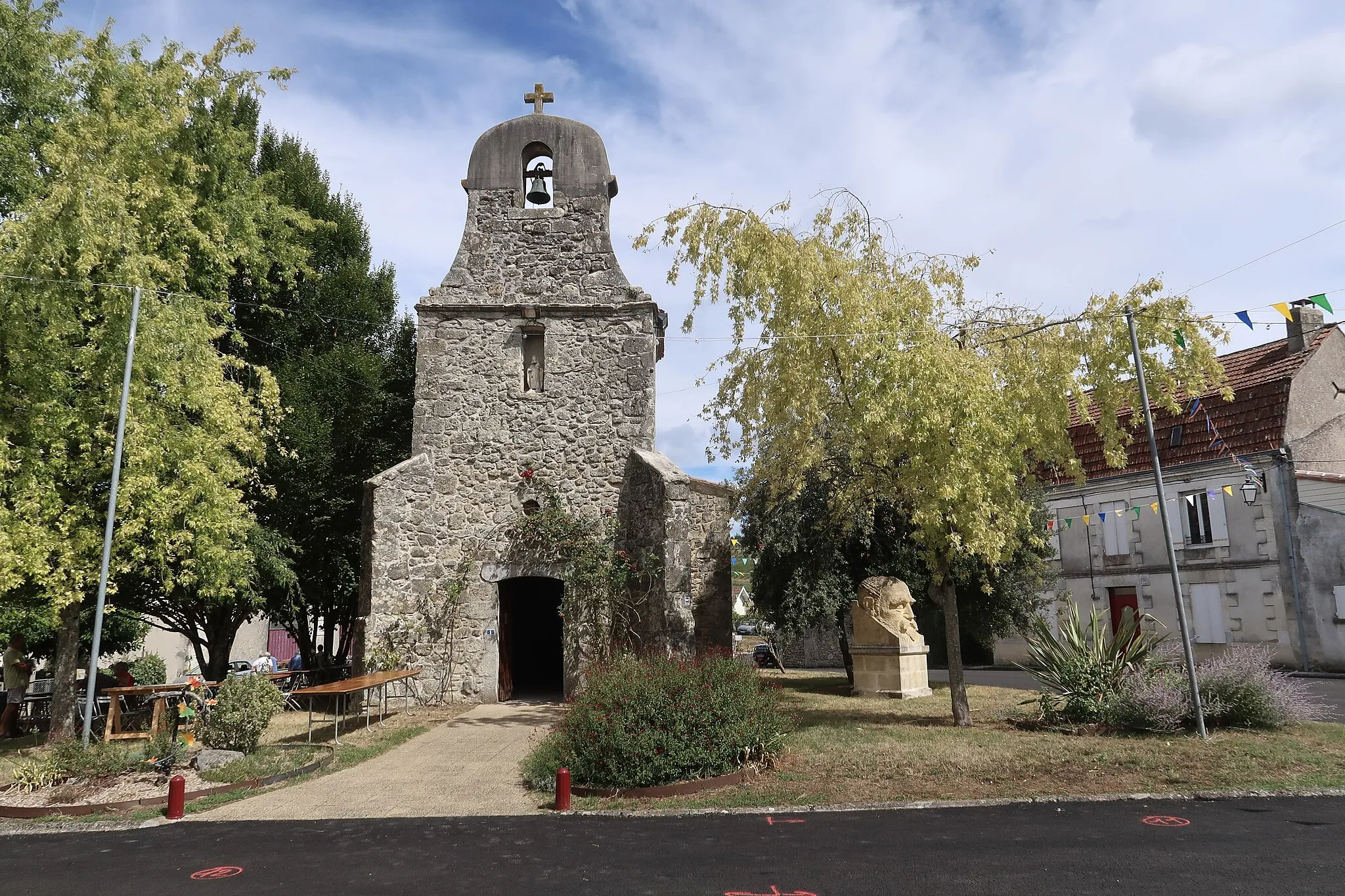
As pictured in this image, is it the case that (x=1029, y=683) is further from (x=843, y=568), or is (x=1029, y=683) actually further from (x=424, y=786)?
(x=424, y=786)

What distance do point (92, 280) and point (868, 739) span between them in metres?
10.8

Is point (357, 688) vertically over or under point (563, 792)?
over

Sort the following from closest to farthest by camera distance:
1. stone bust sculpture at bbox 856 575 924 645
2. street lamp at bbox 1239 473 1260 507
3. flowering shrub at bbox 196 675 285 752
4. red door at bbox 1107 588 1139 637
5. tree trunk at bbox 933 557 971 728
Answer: flowering shrub at bbox 196 675 285 752
tree trunk at bbox 933 557 971 728
stone bust sculpture at bbox 856 575 924 645
street lamp at bbox 1239 473 1260 507
red door at bbox 1107 588 1139 637

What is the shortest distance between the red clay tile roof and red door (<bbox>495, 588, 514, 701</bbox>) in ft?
40.3

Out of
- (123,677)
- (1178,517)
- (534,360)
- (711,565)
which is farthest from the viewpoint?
(1178,517)

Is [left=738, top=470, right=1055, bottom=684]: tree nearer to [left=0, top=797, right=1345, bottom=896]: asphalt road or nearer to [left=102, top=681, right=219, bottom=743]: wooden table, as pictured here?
[left=0, top=797, right=1345, bottom=896]: asphalt road

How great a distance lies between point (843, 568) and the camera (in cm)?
1555

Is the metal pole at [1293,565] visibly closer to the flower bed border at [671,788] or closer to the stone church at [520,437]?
the stone church at [520,437]

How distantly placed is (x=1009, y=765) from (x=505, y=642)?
8146 mm

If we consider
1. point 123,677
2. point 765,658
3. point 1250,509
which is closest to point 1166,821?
point 123,677

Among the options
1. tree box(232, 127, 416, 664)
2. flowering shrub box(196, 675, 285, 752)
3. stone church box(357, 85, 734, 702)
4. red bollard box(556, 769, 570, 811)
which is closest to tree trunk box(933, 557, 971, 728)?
stone church box(357, 85, 734, 702)

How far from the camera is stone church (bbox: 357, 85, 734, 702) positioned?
1280 cm

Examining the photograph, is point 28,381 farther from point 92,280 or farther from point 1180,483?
point 1180,483

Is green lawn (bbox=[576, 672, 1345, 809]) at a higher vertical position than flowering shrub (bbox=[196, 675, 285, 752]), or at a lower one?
lower
